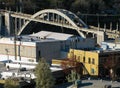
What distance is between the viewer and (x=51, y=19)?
70375 millimetres

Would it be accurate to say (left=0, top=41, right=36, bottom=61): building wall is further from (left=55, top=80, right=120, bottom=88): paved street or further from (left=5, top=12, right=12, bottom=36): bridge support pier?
(left=5, top=12, right=12, bottom=36): bridge support pier

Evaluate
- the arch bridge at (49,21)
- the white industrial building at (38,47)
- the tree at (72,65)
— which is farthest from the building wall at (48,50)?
the arch bridge at (49,21)

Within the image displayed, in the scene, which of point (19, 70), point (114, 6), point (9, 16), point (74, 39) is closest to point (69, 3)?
point (114, 6)

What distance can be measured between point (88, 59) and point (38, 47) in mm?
6260

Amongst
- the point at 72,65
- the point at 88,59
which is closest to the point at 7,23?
the point at 88,59

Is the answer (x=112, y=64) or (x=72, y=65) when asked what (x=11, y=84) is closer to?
(x=72, y=65)

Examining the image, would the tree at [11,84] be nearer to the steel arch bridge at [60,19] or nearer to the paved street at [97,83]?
the paved street at [97,83]

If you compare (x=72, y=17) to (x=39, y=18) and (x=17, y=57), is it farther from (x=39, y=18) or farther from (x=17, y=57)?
(x=17, y=57)

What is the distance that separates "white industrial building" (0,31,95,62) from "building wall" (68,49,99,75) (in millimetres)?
4277

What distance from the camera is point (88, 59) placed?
45562mm

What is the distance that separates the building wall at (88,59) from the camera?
44.6 meters

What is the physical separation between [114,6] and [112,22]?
1374 cm

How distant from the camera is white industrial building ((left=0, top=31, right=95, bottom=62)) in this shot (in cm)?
5059

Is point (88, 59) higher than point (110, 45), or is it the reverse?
point (110, 45)
